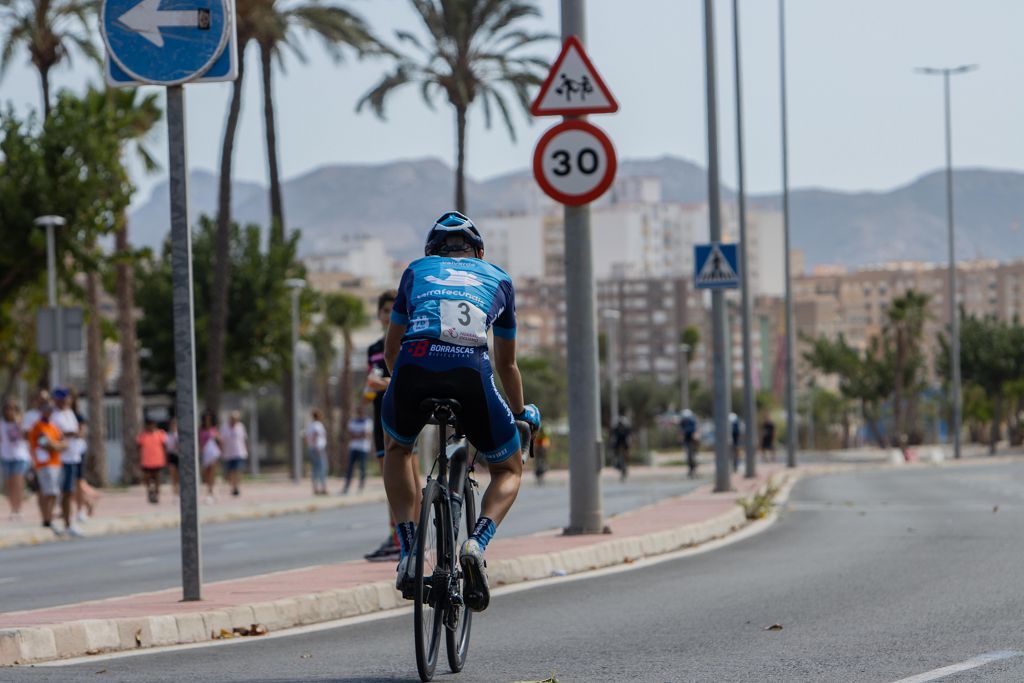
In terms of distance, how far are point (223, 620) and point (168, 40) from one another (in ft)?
9.95

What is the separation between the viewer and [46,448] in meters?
20.9

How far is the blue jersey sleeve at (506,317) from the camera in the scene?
6676 millimetres

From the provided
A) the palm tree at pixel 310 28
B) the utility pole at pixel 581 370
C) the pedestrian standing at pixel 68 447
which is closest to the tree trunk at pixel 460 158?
the palm tree at pixel 310 28

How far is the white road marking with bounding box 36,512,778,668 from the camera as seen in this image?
25.5 feet

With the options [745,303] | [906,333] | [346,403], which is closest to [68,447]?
[745,303]

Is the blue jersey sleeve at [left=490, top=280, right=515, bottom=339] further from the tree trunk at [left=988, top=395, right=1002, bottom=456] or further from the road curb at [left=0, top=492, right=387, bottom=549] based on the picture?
the tree trunk at [left=988, top=395, right=1002, bottom=456]

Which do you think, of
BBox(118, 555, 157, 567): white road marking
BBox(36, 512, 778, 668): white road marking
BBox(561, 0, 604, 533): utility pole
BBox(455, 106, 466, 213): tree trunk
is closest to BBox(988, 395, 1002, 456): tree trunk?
BBox(455, 106, 466, 213): tree trunk

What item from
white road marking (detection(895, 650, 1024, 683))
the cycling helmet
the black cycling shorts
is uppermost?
the cycling helmet

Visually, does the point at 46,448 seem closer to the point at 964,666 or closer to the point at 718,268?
the point at 718,268

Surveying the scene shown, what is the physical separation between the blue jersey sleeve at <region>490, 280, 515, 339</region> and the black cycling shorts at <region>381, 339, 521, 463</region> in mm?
327

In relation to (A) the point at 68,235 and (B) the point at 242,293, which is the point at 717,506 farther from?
(B) the point at 242,293

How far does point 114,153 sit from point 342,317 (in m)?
48.4

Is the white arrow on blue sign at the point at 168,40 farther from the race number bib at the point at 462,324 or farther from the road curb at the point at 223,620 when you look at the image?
the race number bib at the point at 462,324

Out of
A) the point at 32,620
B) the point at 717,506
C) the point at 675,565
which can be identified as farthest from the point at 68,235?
the point at 32,620
